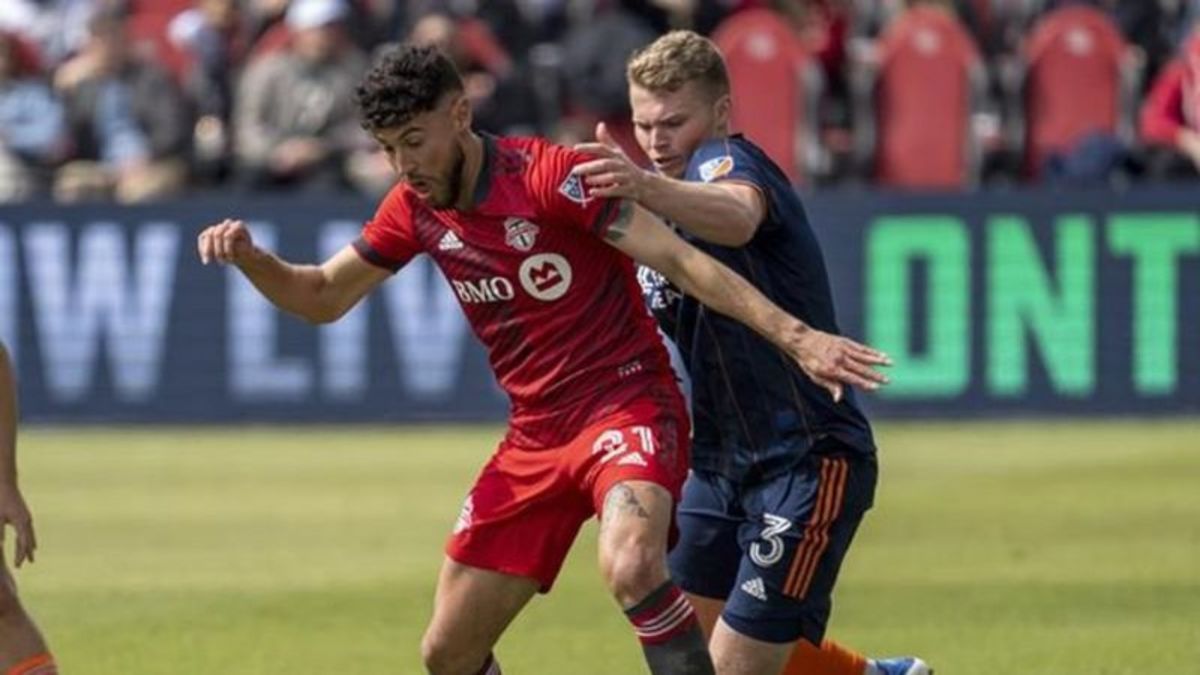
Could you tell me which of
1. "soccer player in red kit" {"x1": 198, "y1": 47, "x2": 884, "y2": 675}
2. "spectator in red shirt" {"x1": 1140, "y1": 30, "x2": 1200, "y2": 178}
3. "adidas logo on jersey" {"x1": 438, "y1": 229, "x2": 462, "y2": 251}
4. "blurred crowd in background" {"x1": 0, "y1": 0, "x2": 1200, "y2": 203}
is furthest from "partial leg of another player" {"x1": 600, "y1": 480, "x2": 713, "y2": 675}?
"spectator in red shirt" {"x1": 1140, "y1": 30, "x2": 1200, "y2": 178}

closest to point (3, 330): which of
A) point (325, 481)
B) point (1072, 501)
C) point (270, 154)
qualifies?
point (270, 154)

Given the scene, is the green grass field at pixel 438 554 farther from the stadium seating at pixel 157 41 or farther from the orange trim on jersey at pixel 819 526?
the stadium seating at pixel 157 41

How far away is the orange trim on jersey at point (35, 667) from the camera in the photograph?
859cm

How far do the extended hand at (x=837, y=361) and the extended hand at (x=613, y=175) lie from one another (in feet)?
2.15

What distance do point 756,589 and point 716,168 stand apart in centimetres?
128

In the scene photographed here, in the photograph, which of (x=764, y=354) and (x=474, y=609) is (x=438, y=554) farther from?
(x=764, y=354)

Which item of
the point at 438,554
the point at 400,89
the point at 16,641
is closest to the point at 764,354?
the point at 400,89

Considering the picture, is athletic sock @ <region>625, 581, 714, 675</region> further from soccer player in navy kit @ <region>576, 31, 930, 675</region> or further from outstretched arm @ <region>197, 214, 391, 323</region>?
outstretched arm @ <region>197, 214, 391, 323</region>

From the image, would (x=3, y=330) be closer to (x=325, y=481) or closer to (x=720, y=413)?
(x=325, y=481)

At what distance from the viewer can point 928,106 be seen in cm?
2270

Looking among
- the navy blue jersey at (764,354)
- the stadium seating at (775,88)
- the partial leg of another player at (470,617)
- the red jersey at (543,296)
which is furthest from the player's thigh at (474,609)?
the stadium seating at (775,88)

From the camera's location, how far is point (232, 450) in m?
20.6

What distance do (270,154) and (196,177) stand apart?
0.61 meters

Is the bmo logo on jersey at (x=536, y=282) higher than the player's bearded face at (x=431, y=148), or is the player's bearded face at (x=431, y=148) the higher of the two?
the player's bearded face at (x=431, y=148)
